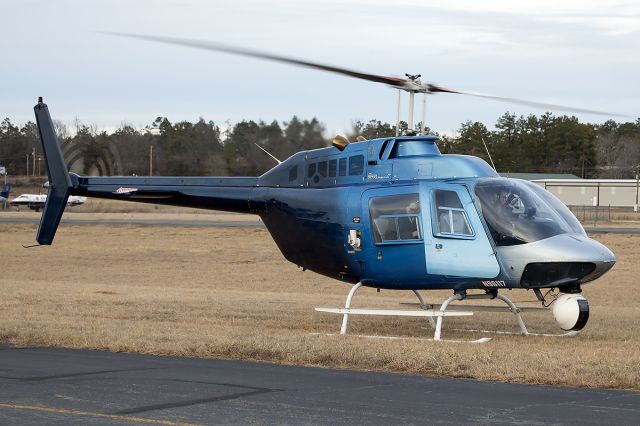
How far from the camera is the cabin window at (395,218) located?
658 inches

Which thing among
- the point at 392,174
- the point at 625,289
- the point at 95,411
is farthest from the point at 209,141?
the point at 95,411

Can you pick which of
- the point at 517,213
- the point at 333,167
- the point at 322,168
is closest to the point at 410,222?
the point at 517,213

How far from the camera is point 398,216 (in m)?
16.9

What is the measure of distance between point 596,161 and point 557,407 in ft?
314

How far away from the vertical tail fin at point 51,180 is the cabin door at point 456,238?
8.20 m

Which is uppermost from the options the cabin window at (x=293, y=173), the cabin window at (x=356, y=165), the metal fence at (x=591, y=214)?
the cabin window at (x=356, y=165)

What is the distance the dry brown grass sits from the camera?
12.8 meters

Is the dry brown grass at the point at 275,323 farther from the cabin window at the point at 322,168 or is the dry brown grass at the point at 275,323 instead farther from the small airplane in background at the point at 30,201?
the small airplane in background at the point at 30,201

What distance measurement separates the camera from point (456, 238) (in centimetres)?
1638

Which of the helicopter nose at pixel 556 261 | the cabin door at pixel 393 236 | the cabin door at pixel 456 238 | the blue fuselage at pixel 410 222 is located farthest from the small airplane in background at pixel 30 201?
the helicopter nose at pixel 556 261

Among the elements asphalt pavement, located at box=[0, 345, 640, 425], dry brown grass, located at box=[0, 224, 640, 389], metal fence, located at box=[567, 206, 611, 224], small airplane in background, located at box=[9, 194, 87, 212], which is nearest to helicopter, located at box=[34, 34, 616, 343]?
dry brown grass, located at box=[0, 224, 640, 389]

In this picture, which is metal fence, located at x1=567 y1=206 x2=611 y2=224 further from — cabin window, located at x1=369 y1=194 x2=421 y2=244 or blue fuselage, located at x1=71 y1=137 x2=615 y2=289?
cabin window, located at x1=369 y1=194 x2=421 y2=244

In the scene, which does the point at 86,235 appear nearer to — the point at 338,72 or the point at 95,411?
the point at 338,72

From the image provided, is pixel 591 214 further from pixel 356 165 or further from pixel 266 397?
pixel 266 397
